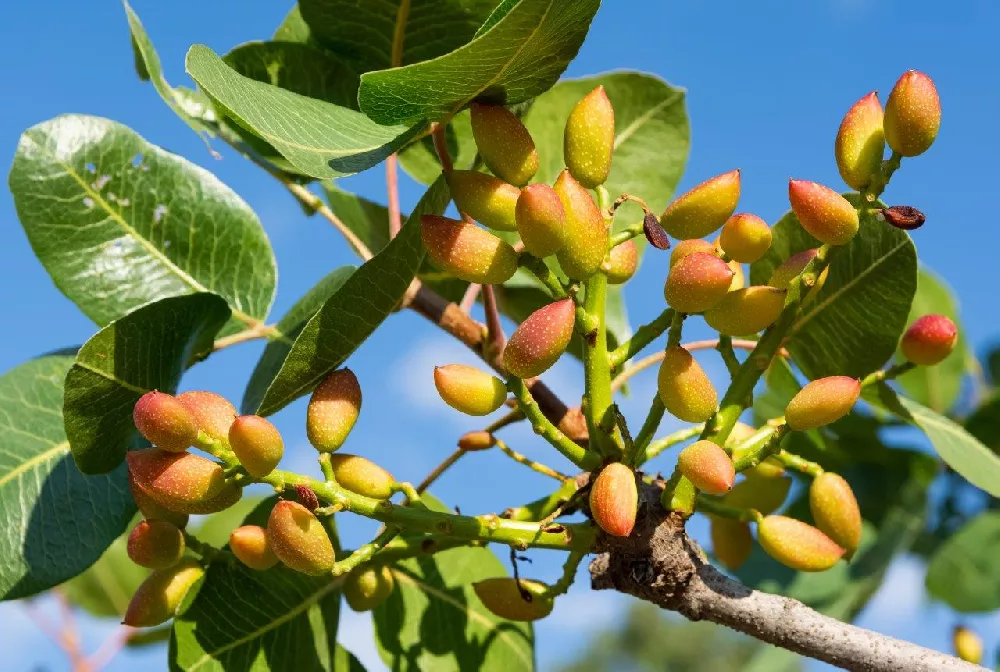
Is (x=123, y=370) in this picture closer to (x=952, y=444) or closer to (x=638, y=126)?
(x=638, y=126)

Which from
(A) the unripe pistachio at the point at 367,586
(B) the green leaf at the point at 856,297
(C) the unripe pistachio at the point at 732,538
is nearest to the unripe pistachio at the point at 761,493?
(C) the unripe pistachio at the point at 732,538

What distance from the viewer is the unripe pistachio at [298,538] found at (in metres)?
0.93

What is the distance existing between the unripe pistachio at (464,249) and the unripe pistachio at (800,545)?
0.36 meters

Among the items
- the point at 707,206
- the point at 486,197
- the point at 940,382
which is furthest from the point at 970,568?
the point at 486,197

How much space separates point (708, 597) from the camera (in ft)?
3.53

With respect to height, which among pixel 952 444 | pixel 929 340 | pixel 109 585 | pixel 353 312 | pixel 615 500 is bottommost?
pixel 109 585

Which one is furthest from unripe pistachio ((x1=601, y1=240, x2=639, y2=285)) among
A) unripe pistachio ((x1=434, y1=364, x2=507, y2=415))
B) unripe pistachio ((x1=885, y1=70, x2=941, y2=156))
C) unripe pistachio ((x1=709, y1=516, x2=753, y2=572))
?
unripe pistachio ((x1=709, y1=516, x2=753, y2=572))

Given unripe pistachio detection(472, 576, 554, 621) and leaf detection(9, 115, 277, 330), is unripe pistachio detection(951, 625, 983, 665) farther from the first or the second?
leaf detection(9, 115, 277, 330)

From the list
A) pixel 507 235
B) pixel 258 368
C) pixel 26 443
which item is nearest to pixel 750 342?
pixel 507 235

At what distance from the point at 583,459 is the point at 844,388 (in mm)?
251

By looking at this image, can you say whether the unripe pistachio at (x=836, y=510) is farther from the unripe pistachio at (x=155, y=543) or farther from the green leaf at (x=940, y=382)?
the green leaf at (x=940, y=382)

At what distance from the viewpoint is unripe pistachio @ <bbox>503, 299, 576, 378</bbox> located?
951 millimetres

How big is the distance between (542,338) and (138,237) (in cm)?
59

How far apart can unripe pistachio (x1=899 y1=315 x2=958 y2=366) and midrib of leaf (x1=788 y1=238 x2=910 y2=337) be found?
85 millimetres
